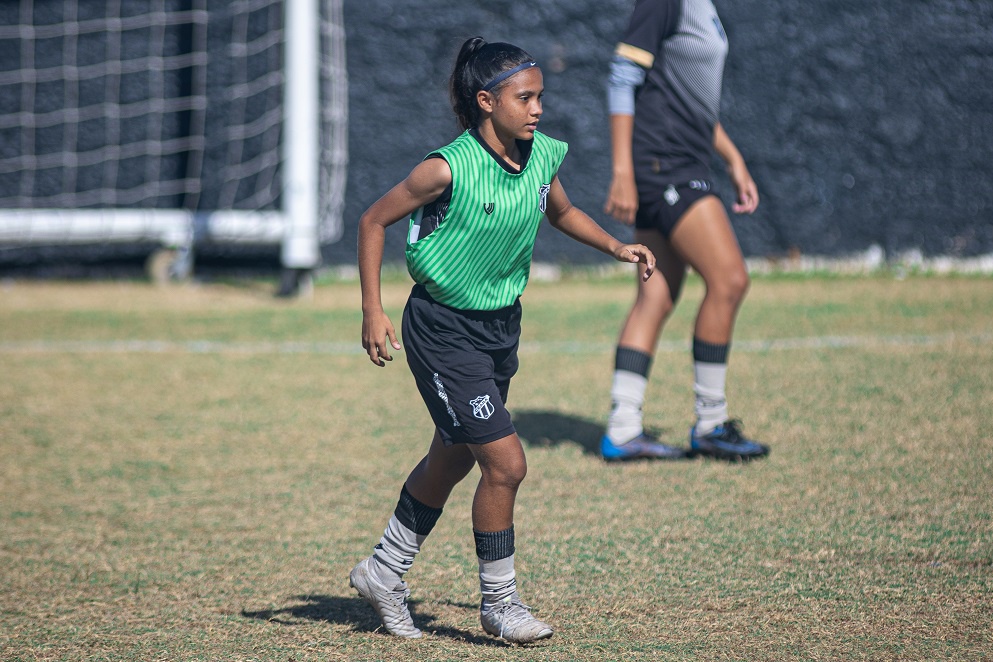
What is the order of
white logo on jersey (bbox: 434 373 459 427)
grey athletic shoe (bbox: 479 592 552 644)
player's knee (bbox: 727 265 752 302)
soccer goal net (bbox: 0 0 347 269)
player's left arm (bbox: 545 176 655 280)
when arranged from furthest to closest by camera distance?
soccer goal net (bbox: 0 0 347 269) < player's knee (bbox: 727 265 752 302) < player's left arm (bbox: 545 176 655 280) < white logo on jersey (bbox: 434 373 459 427) < grey athletic shoe (bbox: 479 592 552 644)

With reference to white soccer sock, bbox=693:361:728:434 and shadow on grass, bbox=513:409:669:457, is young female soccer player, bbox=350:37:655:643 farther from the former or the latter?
shadow on grass, bbox=513:409:669:457

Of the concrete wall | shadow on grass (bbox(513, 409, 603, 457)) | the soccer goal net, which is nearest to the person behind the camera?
shadow on grass (bbox(513, 409, 603, 457))

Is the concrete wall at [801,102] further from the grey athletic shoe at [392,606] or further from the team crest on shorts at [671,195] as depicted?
the grey athletic shoe at [392,606]

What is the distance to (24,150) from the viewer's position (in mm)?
9219

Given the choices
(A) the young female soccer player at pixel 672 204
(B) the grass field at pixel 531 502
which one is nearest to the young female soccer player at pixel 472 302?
(B) the grass field at pixel 531 502

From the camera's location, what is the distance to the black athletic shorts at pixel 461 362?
115 inches

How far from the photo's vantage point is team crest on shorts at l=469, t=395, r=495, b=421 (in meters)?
2.90

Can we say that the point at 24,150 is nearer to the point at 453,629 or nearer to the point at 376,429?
the point at 376,429

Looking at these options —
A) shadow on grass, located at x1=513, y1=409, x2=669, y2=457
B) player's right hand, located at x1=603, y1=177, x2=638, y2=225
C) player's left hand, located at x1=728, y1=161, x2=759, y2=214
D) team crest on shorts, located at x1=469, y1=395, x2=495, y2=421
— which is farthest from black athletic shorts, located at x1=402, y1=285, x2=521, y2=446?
player's left hand, located at x1=728, y1=161, x2=759, y2=214

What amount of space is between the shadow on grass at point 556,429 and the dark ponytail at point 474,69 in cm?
201

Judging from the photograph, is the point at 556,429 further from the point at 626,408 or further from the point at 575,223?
the point at 575,223

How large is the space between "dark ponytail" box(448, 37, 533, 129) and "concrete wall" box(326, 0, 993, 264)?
621 centimetres

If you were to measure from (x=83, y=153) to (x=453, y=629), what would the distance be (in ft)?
Result: 24.1

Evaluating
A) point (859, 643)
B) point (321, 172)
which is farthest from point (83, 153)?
point (859, 643)
